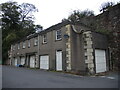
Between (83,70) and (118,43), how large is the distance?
5.19m

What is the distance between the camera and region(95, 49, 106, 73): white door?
46.0 ft

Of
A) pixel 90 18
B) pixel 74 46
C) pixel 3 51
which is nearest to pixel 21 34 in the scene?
pixel 3 51

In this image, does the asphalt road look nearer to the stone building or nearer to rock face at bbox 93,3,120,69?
the stone building

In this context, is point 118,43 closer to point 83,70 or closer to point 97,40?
point 97,40

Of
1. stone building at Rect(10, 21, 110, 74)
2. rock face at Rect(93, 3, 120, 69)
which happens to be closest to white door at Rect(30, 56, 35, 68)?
stone building at Rect(10, 21, 110, 74)

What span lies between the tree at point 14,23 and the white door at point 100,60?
999 inches

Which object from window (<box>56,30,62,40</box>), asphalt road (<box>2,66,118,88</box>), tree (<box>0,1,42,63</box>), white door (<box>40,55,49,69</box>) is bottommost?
asphalt road (<box>2,66,118,88</box>)

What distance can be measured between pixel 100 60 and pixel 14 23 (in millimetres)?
32718

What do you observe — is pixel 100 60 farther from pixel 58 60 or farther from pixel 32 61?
pixel 32 61

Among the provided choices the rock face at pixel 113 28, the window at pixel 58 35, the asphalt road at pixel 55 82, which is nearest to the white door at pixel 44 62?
the window at pixel 58 35

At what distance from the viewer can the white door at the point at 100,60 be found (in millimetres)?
14031

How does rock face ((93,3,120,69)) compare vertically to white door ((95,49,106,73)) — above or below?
A: above

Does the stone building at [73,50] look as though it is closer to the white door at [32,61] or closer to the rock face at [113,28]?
the rock face at [113,28]

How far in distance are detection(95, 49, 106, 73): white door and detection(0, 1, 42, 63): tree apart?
83.2ft
